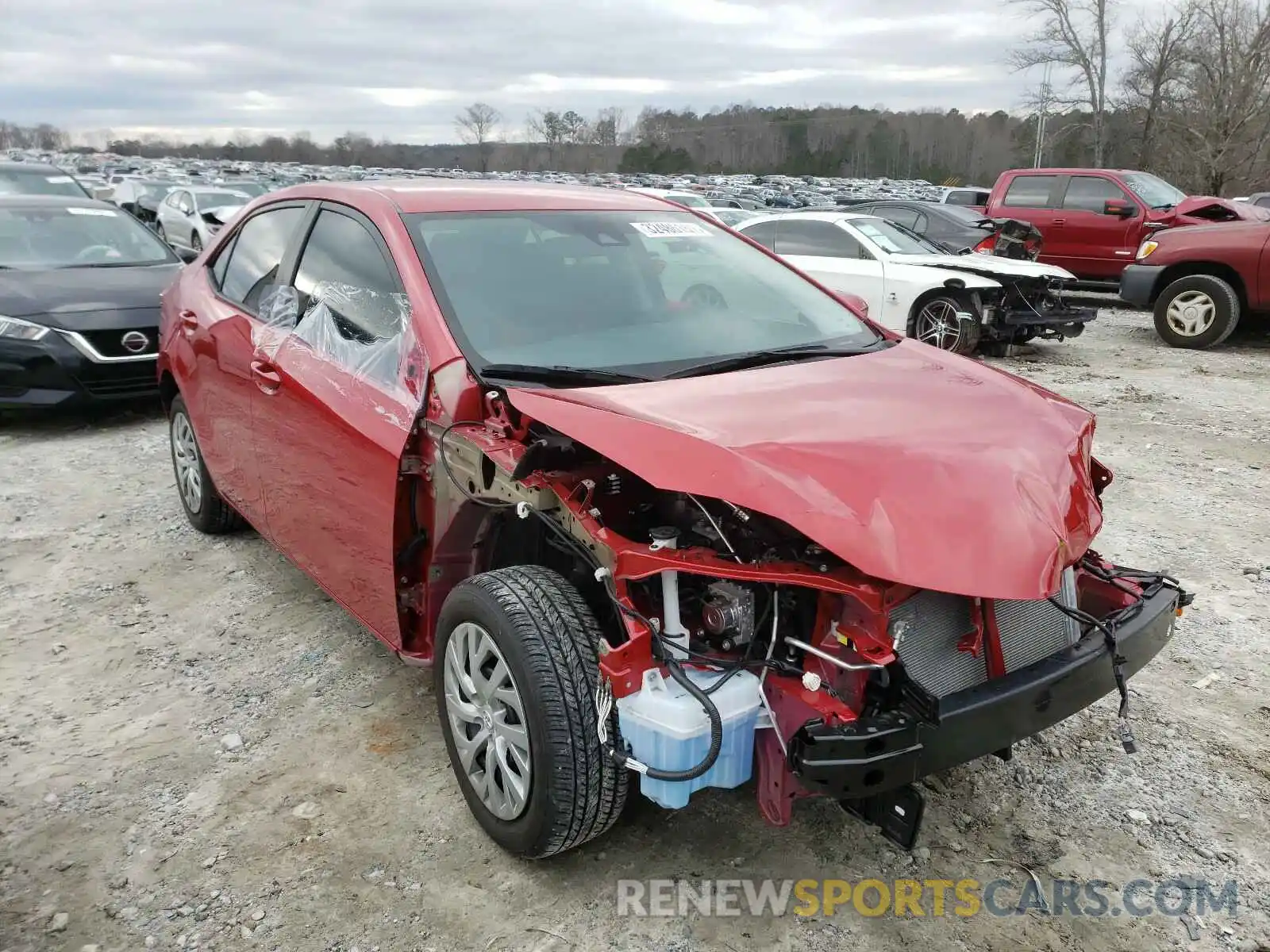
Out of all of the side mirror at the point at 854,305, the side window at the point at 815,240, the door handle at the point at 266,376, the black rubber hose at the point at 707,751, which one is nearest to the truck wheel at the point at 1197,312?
the side window at the point at 815,240

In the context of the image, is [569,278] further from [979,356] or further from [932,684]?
[979,356]

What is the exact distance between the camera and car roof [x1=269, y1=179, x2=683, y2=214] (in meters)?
3.28

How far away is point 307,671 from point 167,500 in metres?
2.45

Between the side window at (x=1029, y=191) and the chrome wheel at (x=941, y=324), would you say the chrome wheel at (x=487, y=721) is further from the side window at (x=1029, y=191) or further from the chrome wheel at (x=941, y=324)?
the side window at (x=1029, y=191)

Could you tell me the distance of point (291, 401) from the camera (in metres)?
3.28

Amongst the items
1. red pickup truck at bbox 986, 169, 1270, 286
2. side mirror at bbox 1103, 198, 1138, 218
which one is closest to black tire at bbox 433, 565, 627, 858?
red pickup truck at bbox 986, 169, 1270, 286

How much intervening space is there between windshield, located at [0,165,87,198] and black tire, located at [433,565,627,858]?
564 inches

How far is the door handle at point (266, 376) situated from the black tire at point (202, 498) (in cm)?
111

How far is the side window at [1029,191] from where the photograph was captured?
12797 millimetres

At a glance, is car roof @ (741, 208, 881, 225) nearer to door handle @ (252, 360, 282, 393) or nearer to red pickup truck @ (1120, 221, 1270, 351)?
red pickup truck @ (1120, 221, 1270, 351)

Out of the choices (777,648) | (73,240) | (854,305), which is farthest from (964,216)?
(777,648)

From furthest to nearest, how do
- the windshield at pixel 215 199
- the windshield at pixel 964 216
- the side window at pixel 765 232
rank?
the windshield at pixel 215 199, the windshield at pixel 964 216, the side window at pixel 765 232

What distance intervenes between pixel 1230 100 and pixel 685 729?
3402cm

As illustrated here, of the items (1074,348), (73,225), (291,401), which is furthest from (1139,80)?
(291,401)
